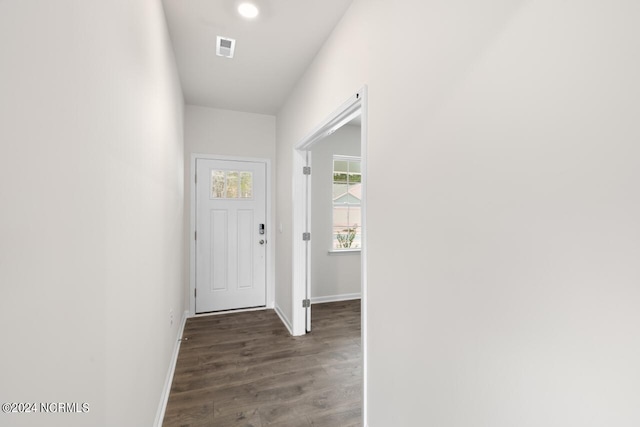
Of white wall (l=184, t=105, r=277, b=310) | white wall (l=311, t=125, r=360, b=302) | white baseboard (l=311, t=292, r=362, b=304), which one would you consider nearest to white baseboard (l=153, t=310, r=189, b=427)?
white wall (l=184, t=105, r=277, b=310)

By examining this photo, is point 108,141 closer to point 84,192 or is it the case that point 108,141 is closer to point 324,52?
point 84,192

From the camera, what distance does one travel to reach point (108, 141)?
0.96 m

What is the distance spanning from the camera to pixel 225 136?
3.80 m

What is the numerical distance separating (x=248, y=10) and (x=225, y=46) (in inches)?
19.2

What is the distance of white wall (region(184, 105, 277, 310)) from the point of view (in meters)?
3.64

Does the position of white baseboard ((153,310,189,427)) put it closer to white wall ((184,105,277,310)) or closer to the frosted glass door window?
white wall ((184,105,277,310))

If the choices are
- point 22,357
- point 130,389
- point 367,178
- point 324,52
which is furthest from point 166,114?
point 22,357

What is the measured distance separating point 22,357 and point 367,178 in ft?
4.76

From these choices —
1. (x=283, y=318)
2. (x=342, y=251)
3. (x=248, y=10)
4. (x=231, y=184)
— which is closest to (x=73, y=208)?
(x=248, y=10)

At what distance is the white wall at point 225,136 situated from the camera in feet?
12.0

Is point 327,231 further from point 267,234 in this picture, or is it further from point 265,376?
point 265,376

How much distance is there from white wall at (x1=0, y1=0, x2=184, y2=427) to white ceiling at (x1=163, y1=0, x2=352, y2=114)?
2.34 ft

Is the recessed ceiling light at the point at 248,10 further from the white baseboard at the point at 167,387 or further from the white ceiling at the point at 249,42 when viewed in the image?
the white baseboard at the point at 167,387

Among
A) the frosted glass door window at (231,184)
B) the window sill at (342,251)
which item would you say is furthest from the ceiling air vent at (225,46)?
the window sill at (342,251)
